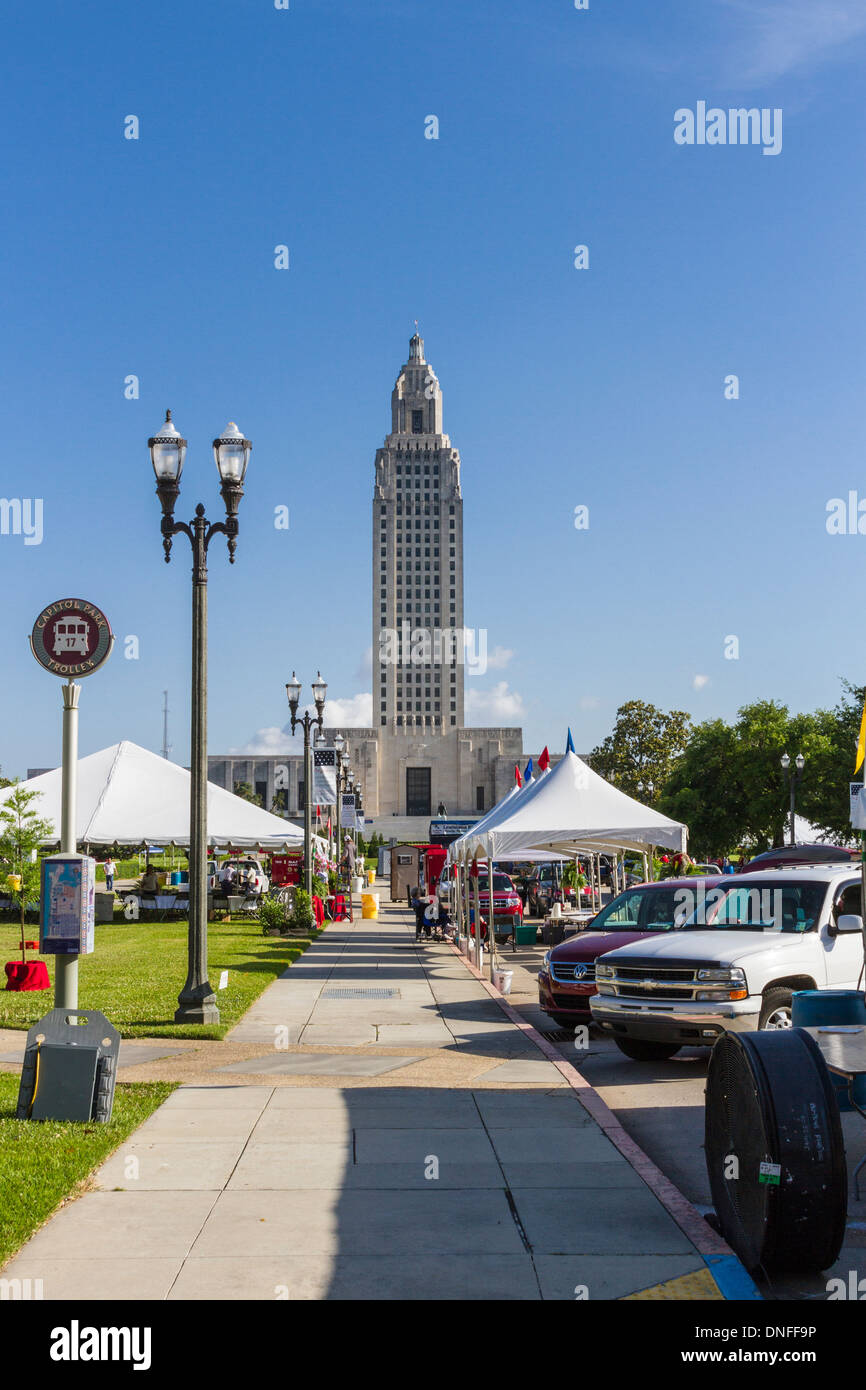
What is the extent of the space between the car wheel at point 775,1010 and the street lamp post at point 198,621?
242 inches

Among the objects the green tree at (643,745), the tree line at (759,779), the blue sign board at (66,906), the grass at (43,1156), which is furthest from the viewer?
the green tree at (643,745)

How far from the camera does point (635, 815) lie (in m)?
22.2

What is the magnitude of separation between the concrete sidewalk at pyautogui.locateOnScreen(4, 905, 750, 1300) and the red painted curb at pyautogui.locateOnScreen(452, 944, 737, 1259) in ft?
→ 0.24

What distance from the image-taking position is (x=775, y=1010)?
37.0 ft

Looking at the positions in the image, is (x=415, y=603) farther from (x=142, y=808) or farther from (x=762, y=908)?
(x=762, y=908)

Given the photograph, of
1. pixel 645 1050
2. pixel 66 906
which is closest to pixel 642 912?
pixel 645 1050

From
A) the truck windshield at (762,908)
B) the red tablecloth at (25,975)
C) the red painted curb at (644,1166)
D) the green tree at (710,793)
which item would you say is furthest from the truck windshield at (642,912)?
the green tree at (710,793)

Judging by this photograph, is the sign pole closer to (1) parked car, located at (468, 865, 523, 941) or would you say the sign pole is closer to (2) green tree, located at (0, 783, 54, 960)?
(2) green tree, located at (0, 783, 54, 960)

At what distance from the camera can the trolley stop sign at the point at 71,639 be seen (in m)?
9.84

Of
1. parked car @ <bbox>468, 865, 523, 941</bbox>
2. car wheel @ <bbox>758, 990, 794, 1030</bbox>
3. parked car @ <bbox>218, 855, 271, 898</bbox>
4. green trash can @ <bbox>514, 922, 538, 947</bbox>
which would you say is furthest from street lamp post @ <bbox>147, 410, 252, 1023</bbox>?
parked car @ <bbox>218, 855, 271, 898</bbox>

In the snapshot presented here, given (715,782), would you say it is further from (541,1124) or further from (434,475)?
(434,475)

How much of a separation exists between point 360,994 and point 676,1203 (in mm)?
11761

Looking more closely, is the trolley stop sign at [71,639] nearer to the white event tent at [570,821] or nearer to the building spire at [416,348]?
the white event tent at [570,821]

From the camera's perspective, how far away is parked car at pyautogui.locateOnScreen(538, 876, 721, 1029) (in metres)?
14.1
